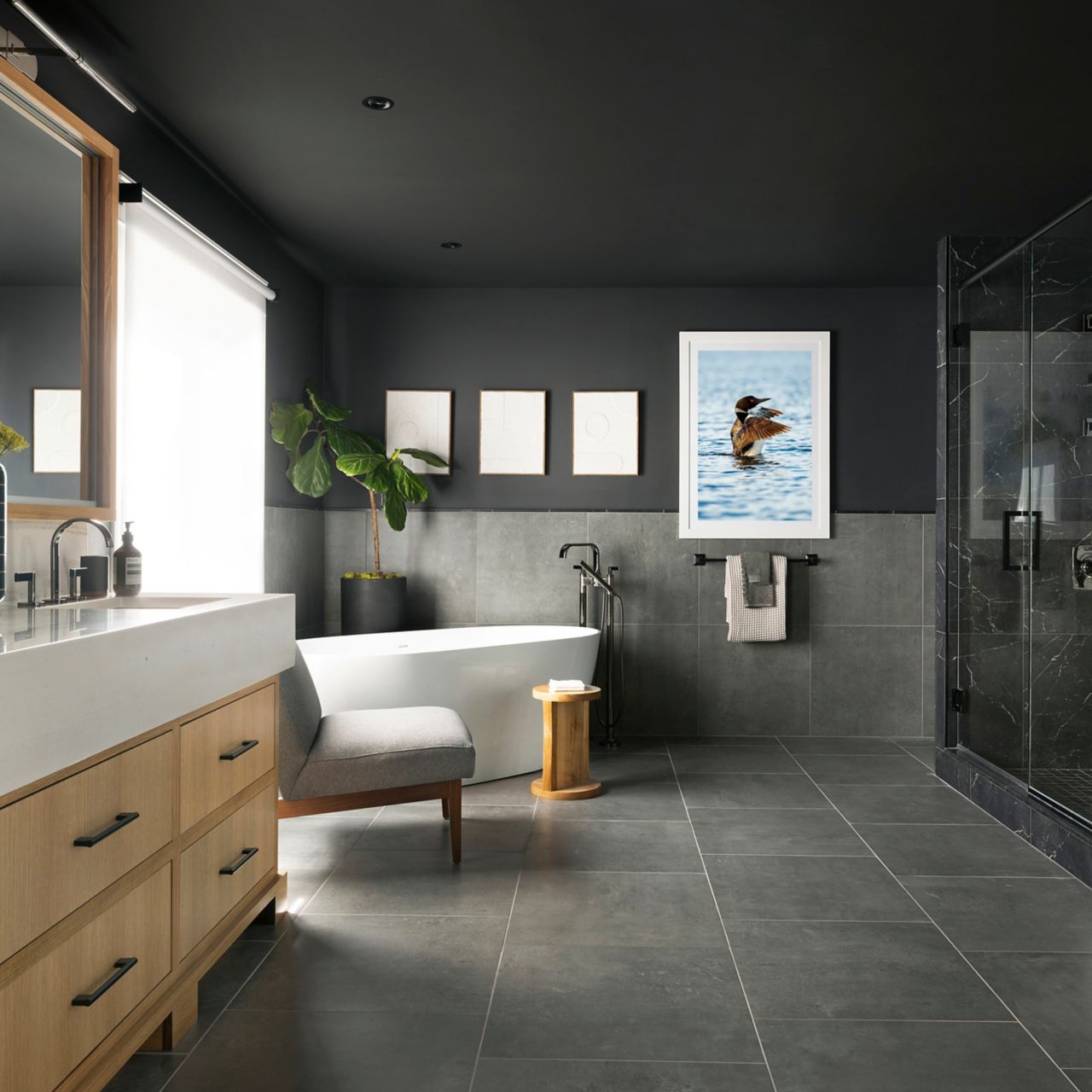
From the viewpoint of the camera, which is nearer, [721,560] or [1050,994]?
[1050,994]

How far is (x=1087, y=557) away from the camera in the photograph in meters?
3.30

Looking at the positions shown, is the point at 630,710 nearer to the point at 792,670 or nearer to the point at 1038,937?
the point at 792,670

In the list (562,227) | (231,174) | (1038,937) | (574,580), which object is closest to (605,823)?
(1038,937)

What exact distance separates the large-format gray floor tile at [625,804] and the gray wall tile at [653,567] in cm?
125

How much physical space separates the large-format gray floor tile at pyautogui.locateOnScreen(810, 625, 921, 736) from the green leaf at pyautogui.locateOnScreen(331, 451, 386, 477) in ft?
8.29

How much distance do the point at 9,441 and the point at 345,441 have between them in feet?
8.32

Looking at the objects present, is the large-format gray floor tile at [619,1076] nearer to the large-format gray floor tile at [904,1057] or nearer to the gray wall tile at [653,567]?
the large-format gray floor tile at [904,1057]

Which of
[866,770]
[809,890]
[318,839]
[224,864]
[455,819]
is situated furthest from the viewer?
[866,770]

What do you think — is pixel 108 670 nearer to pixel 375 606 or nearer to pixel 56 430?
pixel 56 430

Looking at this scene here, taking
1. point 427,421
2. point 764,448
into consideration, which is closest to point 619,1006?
point 764,448

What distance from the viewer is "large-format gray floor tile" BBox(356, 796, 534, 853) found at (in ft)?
11.6

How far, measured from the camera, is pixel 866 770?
15.5 feet

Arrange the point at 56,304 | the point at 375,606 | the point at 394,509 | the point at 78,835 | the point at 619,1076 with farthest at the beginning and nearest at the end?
the point at 375,606 < the point at 394,509 < the point at 56,304 < the point at 619,1076 < the point at 78,835

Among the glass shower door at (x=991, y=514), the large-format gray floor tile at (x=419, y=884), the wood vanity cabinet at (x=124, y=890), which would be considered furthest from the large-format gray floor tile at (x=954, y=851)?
the wood vanity cabinet at (x=124, y=890)
